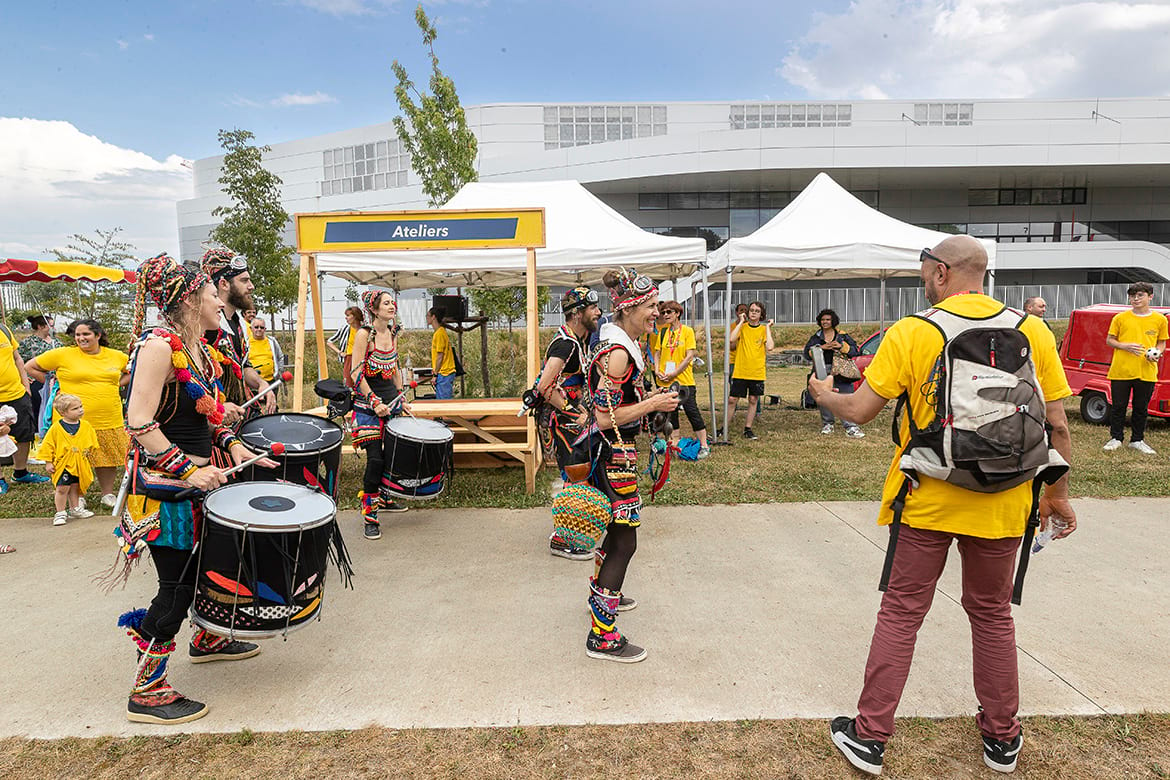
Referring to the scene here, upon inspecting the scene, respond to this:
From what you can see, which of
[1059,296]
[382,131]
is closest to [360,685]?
[1059,296]

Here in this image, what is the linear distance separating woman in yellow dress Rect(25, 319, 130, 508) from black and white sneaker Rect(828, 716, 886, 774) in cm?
608

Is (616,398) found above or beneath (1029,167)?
beneath

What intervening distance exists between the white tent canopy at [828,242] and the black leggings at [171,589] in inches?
291

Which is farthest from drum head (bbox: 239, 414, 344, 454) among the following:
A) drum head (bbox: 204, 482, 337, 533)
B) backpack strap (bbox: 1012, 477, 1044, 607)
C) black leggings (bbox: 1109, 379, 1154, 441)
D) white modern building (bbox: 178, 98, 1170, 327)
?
white modern building (bbox: 178, 98, 1170, 327)

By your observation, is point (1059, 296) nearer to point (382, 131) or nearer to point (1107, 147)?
point (1107, 147)

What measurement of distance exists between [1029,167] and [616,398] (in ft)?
→ 118

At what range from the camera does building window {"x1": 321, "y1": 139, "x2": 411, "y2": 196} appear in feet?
133

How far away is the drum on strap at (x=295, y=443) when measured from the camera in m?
3.77

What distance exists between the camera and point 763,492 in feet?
21.0

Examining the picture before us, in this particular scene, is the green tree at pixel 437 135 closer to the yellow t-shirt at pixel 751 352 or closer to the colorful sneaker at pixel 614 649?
Answer: the yellow t-shirt at pixel 751 352

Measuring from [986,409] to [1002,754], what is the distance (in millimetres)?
1326

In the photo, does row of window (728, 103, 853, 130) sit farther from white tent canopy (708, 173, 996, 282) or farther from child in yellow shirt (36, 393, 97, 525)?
child in yellow shirt (36, 393, 97, 525)

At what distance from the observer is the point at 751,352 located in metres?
9.18

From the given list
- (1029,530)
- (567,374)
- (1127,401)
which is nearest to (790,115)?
(1127,401)
